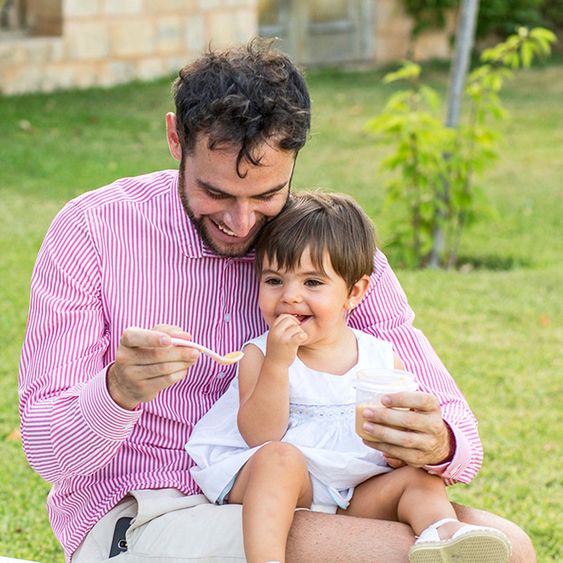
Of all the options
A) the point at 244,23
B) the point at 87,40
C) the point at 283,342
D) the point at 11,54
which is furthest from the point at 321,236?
the point at 244,23

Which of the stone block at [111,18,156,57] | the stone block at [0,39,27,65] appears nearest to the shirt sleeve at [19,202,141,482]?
the stone block at [0,39,27,65]

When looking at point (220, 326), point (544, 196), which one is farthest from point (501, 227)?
point (220, 326)

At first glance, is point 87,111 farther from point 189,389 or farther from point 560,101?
point 189,389

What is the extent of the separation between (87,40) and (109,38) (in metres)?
0.28

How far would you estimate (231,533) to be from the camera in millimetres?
2463

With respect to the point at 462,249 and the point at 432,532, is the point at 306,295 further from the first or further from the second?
the point at 462,249

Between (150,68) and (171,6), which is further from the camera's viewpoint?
(150,68)

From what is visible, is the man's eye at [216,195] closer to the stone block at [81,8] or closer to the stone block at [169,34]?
the stone block at [81,8]

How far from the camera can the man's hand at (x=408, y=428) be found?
7.92 feet

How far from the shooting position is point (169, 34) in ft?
42.6

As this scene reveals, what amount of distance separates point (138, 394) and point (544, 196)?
7801 mm

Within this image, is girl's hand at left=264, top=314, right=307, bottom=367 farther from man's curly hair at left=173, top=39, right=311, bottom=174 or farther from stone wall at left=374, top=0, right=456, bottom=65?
stone wall at left=374, top=0, right=456, bottom=65

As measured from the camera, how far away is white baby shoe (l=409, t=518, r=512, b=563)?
231cm

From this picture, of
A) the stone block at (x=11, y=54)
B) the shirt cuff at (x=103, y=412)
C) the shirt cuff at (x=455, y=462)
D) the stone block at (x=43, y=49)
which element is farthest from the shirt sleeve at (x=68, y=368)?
the stone block at (x=43, y=49)
